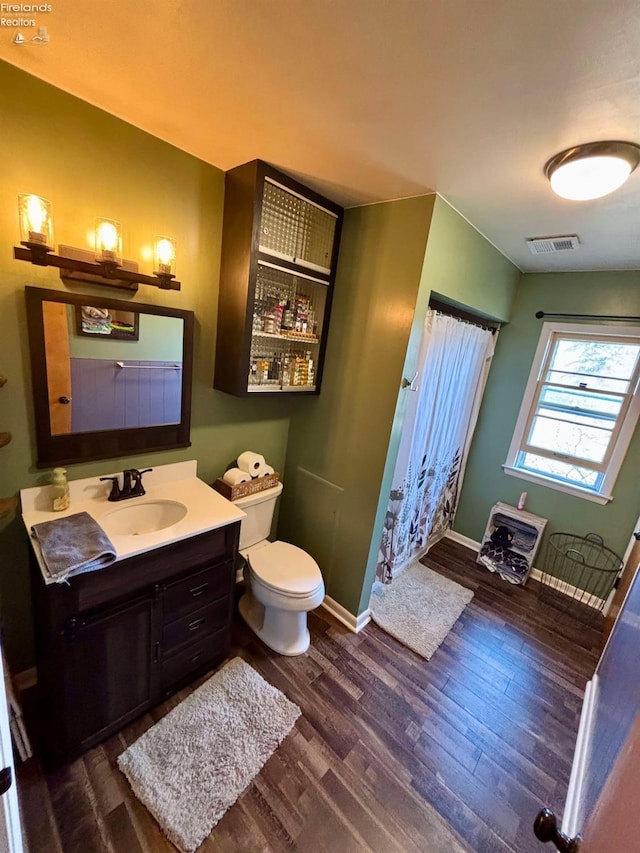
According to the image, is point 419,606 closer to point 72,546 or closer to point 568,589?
point 568,589

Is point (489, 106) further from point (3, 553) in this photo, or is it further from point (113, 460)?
point (3, 553)

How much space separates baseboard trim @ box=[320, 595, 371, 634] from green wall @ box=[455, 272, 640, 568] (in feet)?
4.96

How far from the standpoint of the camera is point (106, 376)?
1495mm

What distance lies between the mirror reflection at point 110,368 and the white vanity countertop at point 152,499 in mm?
279

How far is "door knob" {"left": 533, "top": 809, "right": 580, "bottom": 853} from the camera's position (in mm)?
643

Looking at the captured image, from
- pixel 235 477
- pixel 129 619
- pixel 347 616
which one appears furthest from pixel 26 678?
pixel 347 616

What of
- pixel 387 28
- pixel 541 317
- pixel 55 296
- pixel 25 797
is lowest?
pixel 25 797

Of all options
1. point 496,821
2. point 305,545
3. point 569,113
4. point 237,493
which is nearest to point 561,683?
point 496,821

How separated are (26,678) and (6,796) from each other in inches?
51.9

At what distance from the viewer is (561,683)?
6.30ft

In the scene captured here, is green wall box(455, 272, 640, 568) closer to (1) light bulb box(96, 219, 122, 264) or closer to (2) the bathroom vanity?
(2) the bathroom vanity

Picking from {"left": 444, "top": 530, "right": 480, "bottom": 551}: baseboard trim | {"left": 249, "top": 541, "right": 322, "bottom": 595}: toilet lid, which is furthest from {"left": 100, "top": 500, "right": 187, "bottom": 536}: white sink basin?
{"left": 444, "top": 530, "right": 480, "bottom": 551}: baseboard trim

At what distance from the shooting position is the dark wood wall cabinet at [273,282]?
1.60 meters

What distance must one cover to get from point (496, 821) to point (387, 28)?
260 centimetres
